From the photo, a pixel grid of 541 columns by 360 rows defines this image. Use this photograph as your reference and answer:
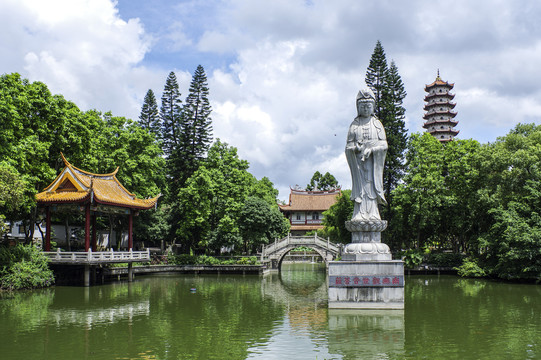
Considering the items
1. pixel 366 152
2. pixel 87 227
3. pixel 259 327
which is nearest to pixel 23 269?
pixel 87 227

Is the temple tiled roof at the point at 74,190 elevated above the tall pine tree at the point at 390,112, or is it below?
below

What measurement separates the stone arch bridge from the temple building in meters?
17.2

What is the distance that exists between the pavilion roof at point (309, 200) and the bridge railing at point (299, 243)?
1743cm

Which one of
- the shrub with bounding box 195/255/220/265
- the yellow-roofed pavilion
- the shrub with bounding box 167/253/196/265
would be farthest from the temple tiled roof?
the shrub with bounding box 195/255/220/265

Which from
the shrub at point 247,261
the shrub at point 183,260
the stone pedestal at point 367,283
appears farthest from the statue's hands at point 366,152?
the shrub at point 183,260

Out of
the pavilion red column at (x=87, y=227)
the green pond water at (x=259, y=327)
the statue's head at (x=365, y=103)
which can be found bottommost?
the green pond water at (x=259, y=327)

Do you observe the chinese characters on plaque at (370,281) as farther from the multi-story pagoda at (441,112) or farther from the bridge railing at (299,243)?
the multi-story pagoda at (441,112)

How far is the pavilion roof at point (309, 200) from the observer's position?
49.6m

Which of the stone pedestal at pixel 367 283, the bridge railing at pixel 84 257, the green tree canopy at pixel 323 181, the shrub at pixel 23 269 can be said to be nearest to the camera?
the stone pedestal at pixel 367 283

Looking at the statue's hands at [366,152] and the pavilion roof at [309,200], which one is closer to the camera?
the statue's hands at [366,152]

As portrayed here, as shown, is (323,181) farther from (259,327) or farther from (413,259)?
(259,327)

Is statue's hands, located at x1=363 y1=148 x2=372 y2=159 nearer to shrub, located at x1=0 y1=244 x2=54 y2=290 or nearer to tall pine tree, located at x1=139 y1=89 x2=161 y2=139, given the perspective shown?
shrub, located at x1=0 y1=244 x2=54 y2=290

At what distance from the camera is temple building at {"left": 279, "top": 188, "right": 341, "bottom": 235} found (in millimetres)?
49531

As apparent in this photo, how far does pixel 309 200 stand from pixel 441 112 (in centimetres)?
1669
